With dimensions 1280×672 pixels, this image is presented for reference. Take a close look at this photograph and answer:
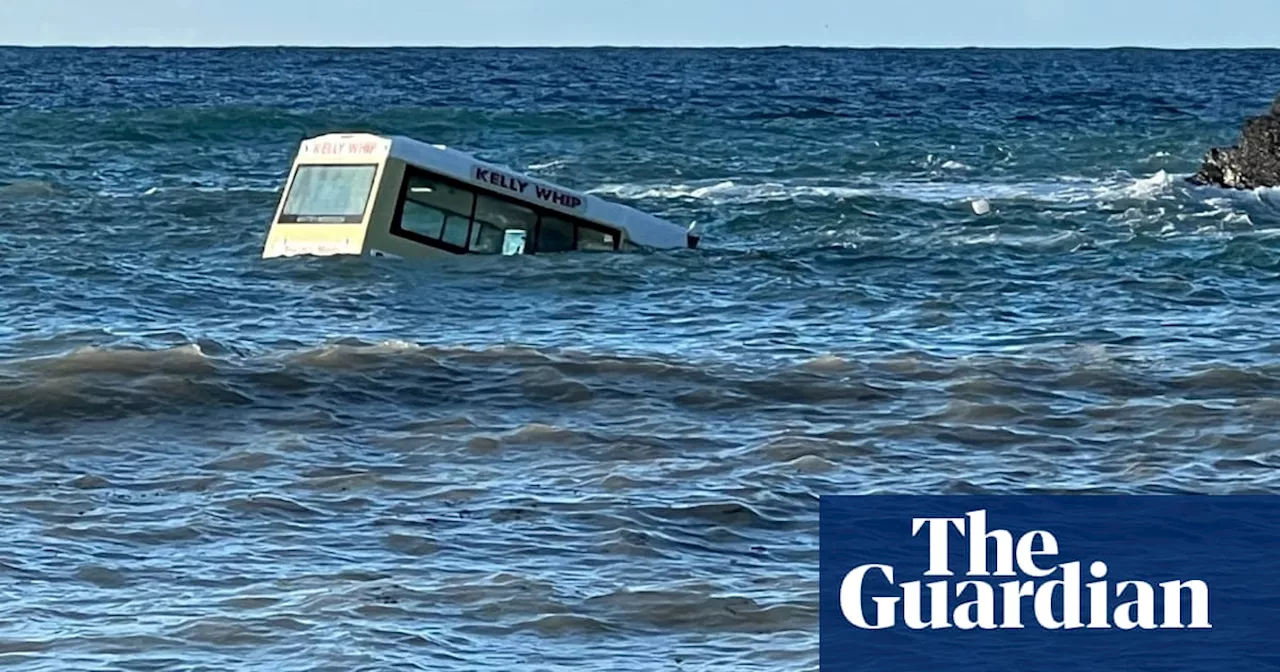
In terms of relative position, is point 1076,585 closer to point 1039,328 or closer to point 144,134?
point 1039,328

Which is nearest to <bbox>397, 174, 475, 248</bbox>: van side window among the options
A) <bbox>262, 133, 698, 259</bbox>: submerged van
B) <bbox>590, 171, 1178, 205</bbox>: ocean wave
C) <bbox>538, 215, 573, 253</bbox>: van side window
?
<bbox>262, 133, 698, 259</bbox>: submerged van

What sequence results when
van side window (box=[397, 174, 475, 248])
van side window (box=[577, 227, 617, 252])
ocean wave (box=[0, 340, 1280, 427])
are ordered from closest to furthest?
1. ocean wave (box=[0, 340, 1280, 427])
2. van side window (box=[397, 174, 475, 248])
3. van side window (box=[577, 227, 617, 252])

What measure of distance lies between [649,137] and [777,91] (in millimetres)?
35535

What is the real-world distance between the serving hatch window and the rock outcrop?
780 inches

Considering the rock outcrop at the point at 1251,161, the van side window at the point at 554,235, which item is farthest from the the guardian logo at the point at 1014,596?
the rock outcrop at the point at 1251,161

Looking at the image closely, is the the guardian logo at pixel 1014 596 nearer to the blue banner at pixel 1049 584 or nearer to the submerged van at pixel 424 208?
the blue banner at pixel 1049 584

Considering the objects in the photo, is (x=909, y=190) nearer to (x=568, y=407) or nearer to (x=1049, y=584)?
(x=568, y=407)

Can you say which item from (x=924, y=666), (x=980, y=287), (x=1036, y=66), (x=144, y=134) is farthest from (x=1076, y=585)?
(x=1036, y=66)

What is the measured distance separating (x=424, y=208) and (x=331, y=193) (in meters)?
0.98

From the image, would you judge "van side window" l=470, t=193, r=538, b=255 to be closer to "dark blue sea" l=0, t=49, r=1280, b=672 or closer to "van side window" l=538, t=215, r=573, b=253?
"van side window" l=538, t=215, r=573, b=253

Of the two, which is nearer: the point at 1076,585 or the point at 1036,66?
the point at 1076,585

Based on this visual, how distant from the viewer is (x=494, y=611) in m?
11.6

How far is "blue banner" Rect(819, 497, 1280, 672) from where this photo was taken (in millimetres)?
10812

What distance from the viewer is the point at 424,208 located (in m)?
25.8
